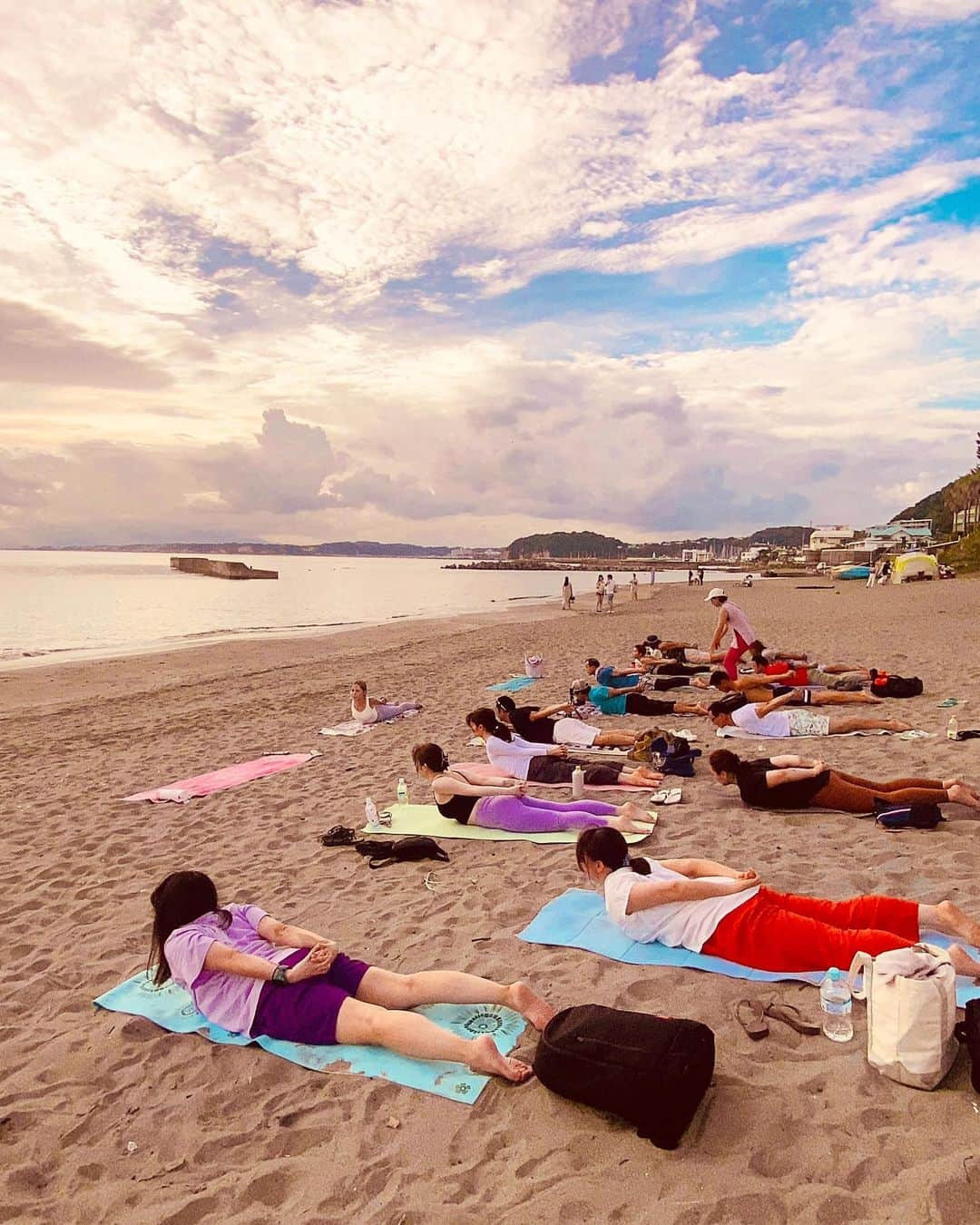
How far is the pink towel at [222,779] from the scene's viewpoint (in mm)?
7789

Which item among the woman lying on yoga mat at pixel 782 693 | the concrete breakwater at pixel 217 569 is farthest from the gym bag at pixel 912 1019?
the concrete breakwater at pixel 217 569

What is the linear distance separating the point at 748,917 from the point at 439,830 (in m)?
2.93

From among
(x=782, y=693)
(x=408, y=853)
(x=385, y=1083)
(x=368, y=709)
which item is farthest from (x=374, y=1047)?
(x=782, y=693)

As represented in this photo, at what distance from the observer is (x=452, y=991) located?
3.56 metres

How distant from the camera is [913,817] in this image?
17.9ft

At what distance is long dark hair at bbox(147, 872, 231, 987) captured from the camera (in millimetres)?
3695

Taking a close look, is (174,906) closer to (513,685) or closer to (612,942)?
(612,942)

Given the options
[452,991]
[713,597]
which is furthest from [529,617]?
[452,991]

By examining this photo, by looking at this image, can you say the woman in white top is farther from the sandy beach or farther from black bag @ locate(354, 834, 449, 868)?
black bag @ locate(354, 834, 449, 868)

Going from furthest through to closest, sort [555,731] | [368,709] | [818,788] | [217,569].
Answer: [217,569]
[368,709]
[555,731]
[818,788]

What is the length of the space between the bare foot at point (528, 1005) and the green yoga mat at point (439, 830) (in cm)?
242

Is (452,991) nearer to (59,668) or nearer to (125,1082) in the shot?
(125,1082)

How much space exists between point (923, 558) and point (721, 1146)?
44494mm

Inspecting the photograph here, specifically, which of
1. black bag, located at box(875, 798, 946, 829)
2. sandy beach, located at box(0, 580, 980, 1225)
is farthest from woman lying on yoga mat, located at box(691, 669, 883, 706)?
black bag, located at box(875, 798, 946, 829)
